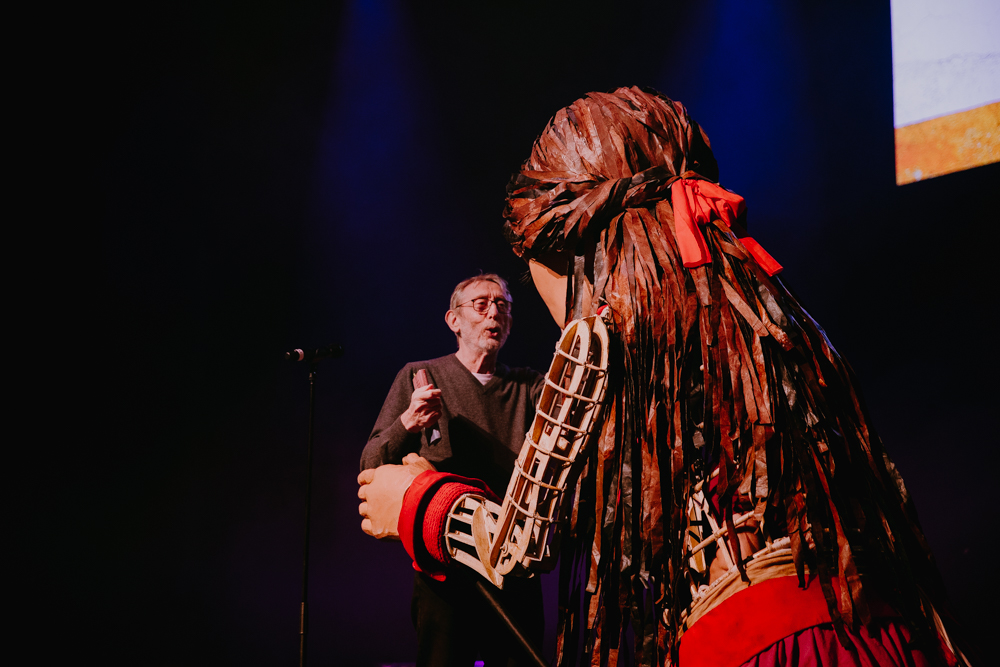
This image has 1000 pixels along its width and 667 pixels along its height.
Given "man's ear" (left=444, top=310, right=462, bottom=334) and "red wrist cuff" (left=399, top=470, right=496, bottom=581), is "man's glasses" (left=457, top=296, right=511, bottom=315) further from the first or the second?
"red wrist cuff" (left=399, top=470, right=496, bottom=581)

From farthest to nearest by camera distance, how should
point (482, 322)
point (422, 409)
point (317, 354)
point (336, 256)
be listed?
point (336, 256)
point (317, 354)
point (482, 322)
point (422, 409)

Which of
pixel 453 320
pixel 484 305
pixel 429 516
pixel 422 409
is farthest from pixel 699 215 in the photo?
pixel 453 320

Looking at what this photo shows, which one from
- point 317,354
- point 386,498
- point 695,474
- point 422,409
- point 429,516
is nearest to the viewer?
point 695,474

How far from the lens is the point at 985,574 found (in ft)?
9.03

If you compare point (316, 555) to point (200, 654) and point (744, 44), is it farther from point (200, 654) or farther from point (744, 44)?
point (744, 44)

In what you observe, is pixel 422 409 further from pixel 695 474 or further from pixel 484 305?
pixel 695 474

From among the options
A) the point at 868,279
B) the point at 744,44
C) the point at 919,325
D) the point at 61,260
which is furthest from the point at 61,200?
the point at 919,325

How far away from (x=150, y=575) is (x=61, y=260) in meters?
1.56

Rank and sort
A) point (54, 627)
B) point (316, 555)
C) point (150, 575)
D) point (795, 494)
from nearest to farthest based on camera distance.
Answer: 1. point (795, 494)
2. point (54, 627)
3. point (150, 575)
4. point (316, 555)

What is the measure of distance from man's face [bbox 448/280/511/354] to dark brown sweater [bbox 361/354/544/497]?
97 mm

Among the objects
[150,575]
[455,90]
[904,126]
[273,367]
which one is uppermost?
[455,90]

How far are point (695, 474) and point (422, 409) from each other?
111cm

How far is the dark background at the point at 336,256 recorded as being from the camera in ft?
9.16

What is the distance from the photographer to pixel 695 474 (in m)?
0.74
